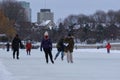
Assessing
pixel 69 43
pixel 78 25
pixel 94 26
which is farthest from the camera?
pixel 78 25

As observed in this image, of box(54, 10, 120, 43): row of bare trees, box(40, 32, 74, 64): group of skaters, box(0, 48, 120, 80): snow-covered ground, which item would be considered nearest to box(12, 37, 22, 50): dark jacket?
box(40, 32, 74, 64): group of skaters

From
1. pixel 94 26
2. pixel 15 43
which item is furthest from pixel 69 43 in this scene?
pixel 94 26

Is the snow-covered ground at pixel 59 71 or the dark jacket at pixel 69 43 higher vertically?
the dark jacket at pixel 69 43

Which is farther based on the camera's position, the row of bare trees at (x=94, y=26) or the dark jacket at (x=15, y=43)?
the row of bare trees at (x=94, y=26)

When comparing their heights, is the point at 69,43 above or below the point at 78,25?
above

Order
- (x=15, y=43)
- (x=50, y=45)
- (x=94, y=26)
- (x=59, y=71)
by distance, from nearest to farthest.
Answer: (x=59, y=71) → (x=50, y=45) → (x=15, y=43) → (x=94, y=26)

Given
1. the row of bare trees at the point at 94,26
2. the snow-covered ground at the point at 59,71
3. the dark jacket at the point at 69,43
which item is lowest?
the row of bare trees at the point at 94,26

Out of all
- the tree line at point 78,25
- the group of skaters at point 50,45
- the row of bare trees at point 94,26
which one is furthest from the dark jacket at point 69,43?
the row of bare trees at point 94,26

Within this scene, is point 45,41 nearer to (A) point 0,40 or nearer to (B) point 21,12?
(A) point 0,40

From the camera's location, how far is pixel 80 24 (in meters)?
154

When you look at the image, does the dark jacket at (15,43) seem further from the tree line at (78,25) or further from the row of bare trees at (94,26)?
the row of bare trees at (94,26)

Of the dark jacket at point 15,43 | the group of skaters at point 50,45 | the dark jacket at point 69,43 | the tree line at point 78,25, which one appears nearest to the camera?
the group of skaters at point 50,45

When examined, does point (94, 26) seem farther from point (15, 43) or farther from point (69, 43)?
point (69, 43)

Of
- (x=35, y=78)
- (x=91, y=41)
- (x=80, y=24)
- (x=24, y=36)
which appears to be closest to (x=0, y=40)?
(x=24, y=36)
